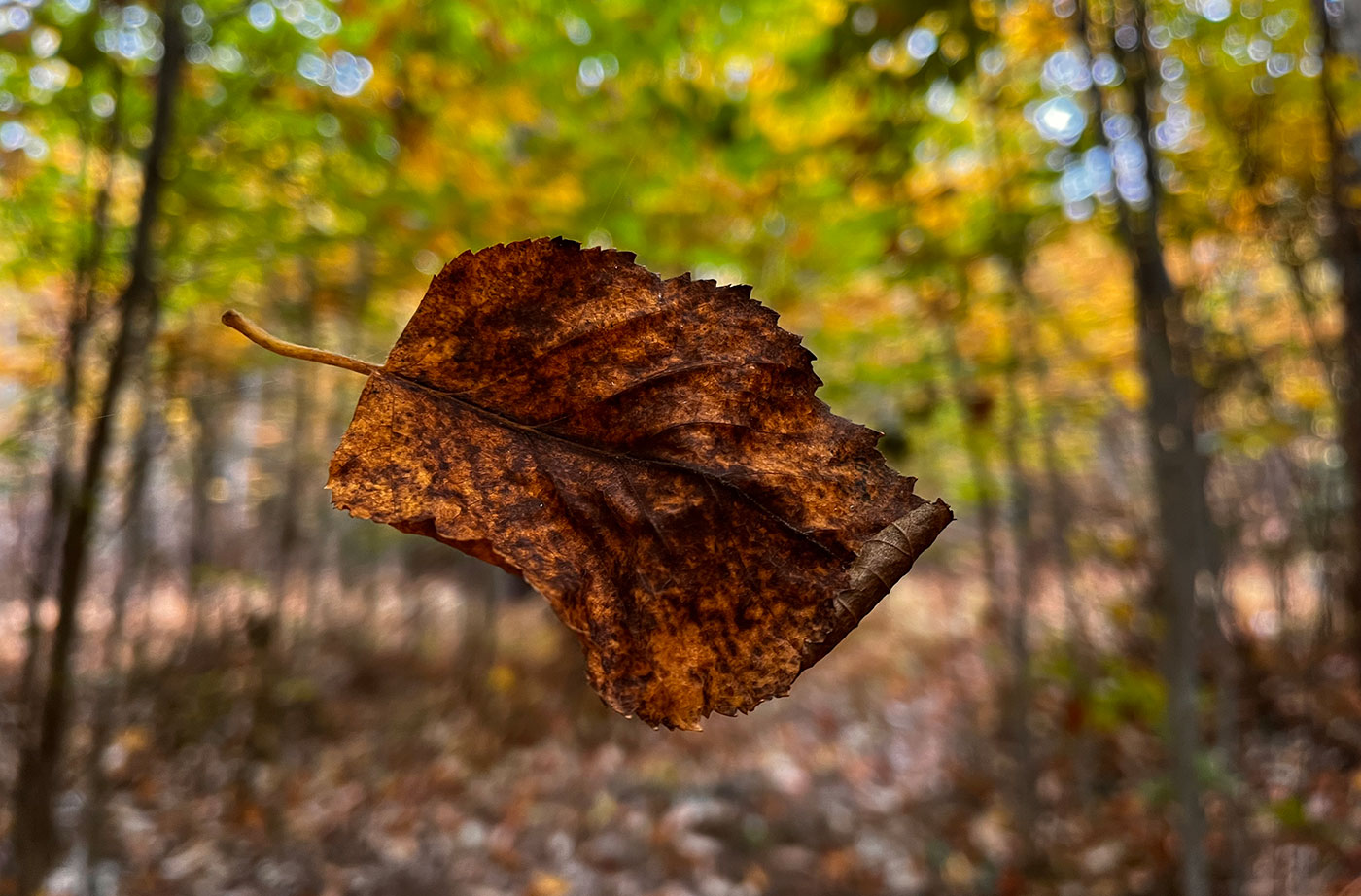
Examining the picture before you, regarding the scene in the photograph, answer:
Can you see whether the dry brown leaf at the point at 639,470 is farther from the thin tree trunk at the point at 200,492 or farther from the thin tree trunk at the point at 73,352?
the thin tree trunk at the point at 200,492

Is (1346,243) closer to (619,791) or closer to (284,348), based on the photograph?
(284,348)

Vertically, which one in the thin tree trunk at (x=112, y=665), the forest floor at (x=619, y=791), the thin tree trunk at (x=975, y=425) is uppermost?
the thin tree trunk at (x=975, y=425)

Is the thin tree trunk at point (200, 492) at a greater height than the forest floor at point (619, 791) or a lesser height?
greater

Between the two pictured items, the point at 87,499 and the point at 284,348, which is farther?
the point at 87,499

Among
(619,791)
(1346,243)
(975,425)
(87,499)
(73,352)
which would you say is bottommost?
(619,791)

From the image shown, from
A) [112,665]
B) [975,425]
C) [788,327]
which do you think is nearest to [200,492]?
[112,665]

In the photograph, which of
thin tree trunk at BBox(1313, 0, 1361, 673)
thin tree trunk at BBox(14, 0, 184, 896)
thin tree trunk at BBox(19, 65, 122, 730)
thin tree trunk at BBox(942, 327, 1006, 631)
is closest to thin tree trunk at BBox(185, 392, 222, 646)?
thin tree trunk at BBox(19, 65, 122, 730)

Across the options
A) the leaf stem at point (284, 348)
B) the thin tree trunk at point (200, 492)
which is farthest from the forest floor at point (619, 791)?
the leaf stem at point (284, 348)
